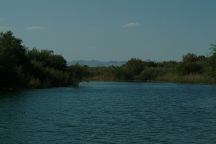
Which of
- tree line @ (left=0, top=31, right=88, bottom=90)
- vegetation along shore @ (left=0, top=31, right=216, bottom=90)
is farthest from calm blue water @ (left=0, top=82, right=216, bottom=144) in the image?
tree line @ (left=0, top=31, right=88, bottom=90)

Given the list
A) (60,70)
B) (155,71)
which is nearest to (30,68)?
(60,70)

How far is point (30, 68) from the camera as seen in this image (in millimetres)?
94438

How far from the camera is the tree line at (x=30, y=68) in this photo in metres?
82.6

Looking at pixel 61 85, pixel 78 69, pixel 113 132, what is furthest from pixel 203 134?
pixel 78 69

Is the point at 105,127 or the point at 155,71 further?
the point at 155,71

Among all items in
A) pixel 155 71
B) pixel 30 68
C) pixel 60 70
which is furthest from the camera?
pixel 155 71

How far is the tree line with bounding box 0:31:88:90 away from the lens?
8262 centimetres

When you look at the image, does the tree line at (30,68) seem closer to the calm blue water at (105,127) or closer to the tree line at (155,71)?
the tree line at (155,71)

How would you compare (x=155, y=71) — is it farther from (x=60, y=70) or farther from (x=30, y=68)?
(x=30, y=68)

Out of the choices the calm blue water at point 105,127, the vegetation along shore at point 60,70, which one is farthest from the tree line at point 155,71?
the calm blue water at point 105,127

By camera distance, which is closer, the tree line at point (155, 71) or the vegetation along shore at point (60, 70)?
the vegetation along shore at point (60, 70)

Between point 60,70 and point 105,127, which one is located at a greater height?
point 60,70

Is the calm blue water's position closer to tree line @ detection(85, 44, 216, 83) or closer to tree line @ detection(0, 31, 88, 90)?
tree line @ detection(0, 31, 88, 90)

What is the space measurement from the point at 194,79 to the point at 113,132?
100505 millimetres
